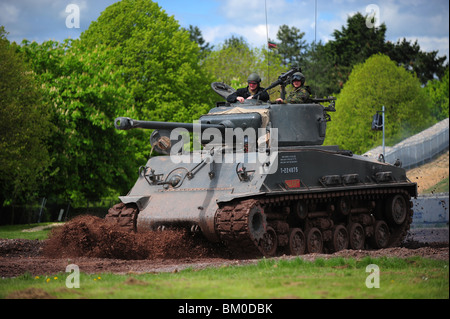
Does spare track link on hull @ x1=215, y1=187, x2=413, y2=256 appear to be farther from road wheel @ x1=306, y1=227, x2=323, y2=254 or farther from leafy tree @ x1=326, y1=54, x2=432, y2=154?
leafy tree @ x1=326, y1=54, x2=432, y2=154

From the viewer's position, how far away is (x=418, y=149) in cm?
5053

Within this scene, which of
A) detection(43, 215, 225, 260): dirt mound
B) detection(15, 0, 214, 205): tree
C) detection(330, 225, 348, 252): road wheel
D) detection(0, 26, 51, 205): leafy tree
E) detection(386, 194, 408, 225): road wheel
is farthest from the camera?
detection(15, 0, 214, 205): tree

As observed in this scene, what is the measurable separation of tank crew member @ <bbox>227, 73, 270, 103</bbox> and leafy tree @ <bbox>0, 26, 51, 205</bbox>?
39.0 ft

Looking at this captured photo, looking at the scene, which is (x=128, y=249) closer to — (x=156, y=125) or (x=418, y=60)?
(x=156, y=125)

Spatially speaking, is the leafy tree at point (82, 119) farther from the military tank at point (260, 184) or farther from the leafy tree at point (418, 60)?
the leafy tree at point (418, 60)

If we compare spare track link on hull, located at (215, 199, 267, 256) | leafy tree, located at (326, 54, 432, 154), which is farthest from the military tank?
leafy tree, located at (326, 54, 432, 154)

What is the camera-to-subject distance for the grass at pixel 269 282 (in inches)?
358

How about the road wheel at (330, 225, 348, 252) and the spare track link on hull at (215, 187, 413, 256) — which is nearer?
the spare track link on hull at (215, 187, 413, 256)

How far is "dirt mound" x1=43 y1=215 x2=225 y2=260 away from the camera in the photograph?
1486 centimetres

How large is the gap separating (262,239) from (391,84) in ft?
128

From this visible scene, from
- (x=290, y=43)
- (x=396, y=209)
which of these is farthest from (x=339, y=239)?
(x=290, y=43)

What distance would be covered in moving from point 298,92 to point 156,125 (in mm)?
4394

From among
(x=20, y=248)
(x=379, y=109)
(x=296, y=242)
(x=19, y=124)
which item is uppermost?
(x=379, y=109)

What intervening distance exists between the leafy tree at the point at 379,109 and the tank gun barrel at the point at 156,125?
3564 centimetres
